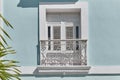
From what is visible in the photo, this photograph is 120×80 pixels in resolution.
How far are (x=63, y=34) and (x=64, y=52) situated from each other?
0.66m

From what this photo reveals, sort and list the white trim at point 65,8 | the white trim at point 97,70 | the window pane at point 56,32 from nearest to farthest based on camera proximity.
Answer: the white trim at point 97,70
the white trim at point 65,8
the window pane at point 56,32

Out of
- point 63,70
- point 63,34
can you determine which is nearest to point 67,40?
point 63,34

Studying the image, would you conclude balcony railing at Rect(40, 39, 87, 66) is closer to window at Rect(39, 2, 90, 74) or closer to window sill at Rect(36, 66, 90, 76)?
window at Rect(39, 2, 90, 74)

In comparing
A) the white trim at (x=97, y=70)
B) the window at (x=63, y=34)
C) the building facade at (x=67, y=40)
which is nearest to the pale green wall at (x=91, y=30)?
the building facade at (x=67, y=40)

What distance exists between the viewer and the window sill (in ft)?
35.3

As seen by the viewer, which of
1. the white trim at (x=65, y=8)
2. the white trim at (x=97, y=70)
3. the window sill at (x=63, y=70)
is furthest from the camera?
the white trim at (x=65, y=8)

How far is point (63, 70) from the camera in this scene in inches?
426

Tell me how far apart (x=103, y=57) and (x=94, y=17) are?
140 cm

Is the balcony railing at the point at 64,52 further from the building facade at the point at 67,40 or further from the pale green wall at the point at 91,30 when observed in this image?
the pale green wall at the point at 91,30

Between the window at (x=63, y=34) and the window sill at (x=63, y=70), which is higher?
the window at (x=63, y=34)

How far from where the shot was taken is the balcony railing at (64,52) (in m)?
10.9

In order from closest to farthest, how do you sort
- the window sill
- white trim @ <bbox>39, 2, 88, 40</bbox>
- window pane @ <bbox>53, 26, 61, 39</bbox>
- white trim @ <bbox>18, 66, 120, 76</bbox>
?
the window sill < white trim @ <bbox>18, 66, 120, 76</bbox> < white trim @ <bbox>39, 2, 88, 40</bbox> < window pane @ <bbox>53, 26, 61, 39</bbox>

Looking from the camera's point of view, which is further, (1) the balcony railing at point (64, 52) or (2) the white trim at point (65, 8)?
(2) the white trim at point (65, 8)

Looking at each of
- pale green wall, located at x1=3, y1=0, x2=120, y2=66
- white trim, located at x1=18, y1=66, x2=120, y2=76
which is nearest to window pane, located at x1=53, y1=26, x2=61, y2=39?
pale green wall, located at x1=3, y1=0, x2=120, y2=66
